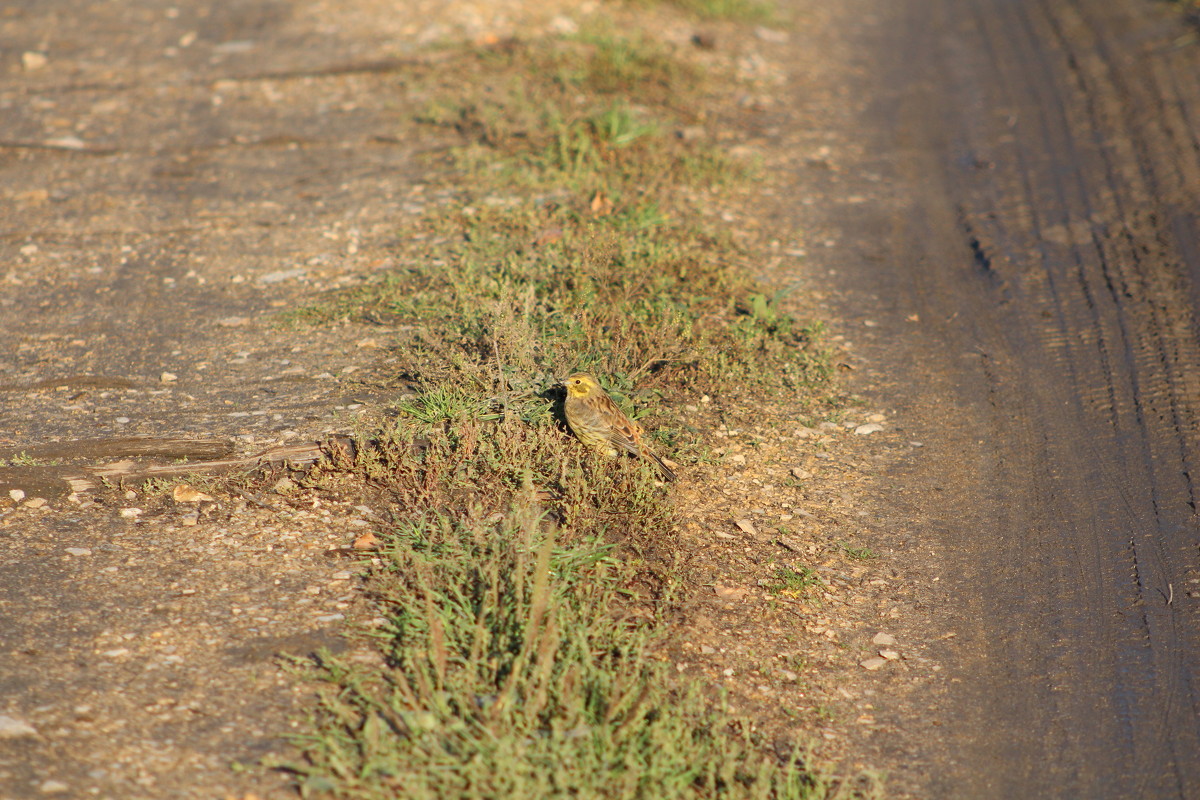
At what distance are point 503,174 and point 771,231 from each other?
2291 mm

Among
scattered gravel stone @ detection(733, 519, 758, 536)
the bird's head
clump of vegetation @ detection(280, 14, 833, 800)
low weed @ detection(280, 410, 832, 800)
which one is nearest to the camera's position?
low weed @ detection(280, 410, 832, 800)

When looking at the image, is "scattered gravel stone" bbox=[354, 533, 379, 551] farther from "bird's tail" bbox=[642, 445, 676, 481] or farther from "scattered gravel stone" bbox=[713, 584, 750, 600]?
"scattered gravel stone" bbox=[713, 584, 750, 600]

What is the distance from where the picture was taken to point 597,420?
5250 mm

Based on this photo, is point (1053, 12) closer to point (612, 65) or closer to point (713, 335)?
point (612, 65)

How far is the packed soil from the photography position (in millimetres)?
4078

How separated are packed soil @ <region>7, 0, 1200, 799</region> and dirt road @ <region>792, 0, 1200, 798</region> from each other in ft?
0.08

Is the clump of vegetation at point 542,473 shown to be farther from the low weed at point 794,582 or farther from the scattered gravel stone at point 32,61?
the scattered gravel stone at point 32,61

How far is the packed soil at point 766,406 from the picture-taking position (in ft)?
13.4

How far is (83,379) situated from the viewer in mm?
6031

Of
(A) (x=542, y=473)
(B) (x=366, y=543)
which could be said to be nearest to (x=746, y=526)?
(A) (x=542, y=473)

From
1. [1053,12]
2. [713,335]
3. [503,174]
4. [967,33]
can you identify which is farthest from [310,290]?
[1053,12]

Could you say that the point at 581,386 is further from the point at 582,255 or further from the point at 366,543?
the point at 582,255

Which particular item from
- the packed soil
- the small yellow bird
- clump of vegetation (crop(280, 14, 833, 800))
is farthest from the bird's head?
the packed soil

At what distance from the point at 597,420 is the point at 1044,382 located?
3.09 meters
